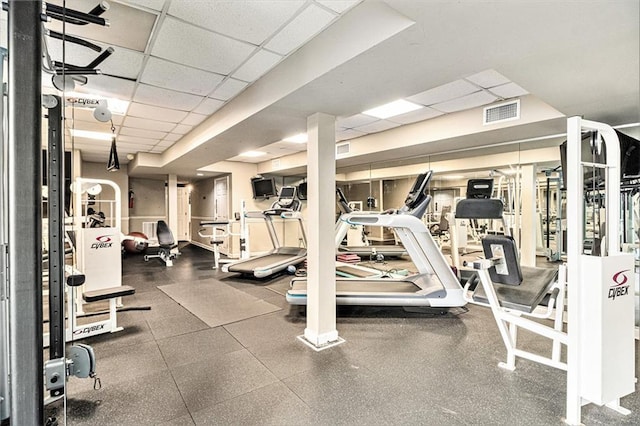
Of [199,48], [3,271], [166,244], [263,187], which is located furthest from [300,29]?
[263,187]

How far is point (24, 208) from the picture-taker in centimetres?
112

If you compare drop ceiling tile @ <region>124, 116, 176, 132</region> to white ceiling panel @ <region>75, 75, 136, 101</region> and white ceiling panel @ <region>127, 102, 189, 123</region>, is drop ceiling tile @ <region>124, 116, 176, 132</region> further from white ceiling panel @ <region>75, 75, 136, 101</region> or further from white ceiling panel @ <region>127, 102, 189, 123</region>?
white ceiling panel @ <region>75, 75, 136, 101</region>

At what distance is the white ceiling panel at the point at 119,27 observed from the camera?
2.08 m

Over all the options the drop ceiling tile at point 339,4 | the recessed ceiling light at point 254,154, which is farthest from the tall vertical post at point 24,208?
the recessed ceiling light at point 254,154

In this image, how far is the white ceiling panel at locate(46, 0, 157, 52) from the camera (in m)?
2.08

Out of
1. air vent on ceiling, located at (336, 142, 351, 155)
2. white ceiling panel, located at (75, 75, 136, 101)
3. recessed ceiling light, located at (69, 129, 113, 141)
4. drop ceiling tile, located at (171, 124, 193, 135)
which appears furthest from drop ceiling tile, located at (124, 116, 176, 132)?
air vent on ceiling, located at (336, 142, 351, 155)

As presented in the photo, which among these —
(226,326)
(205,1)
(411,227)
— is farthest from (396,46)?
(226,326)

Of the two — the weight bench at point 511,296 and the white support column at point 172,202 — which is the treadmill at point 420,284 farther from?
the white support column at point 172,202

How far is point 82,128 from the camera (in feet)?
17.4

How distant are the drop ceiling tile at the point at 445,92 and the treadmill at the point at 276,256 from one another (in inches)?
136

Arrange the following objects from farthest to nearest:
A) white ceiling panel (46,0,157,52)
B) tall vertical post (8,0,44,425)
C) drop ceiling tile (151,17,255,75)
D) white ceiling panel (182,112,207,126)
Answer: white ceiling panel (182,112,207,126) → drop ceiling tile (151,17,255,75) → white ceiling panel (46,0,157,52) → tall vertical post (8,0,44,425)

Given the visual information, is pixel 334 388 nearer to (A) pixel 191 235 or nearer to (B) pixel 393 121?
(B) pixel 393 121

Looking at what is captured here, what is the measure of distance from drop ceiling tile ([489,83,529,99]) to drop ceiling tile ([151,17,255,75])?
2.70 meters

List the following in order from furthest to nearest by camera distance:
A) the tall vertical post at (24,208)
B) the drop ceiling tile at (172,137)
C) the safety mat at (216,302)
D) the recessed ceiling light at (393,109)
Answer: the drop ceiling tile at (172,137) < the recessed ceiling light at (393,109) < the safety mat at (216,302) < the tall vertical post at (24,208)
